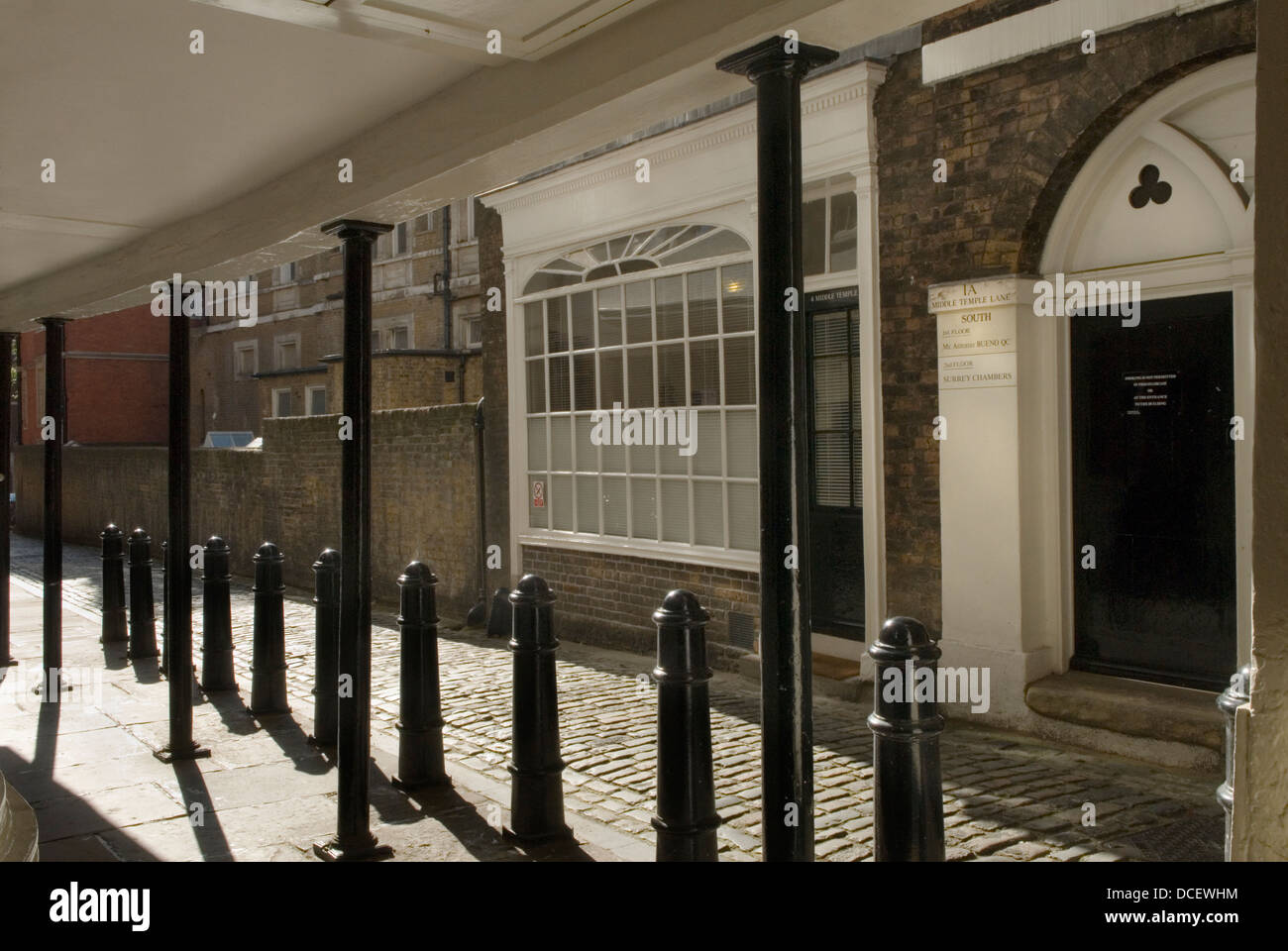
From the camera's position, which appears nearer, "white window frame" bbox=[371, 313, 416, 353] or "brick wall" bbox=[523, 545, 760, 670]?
"brick wall" bbox=[523, 545, 760, 670]

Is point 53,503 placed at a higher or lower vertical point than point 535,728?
higher

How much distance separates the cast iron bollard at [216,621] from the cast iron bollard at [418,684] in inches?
102

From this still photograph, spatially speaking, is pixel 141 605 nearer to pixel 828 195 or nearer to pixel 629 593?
pixel 629 593

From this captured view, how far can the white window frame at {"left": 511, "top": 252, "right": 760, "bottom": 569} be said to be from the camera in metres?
8.80

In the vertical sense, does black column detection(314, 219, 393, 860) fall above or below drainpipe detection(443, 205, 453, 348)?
below

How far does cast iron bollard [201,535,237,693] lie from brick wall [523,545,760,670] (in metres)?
2.79

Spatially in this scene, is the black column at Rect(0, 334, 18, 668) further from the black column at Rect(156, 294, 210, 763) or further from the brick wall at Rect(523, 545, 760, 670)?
the brick wall at Rect(523, 545, 760, 670)

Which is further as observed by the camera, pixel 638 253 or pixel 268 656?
pixel 638 253

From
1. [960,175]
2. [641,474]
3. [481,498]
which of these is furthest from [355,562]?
[481,498]

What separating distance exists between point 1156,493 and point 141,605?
25.4 ft

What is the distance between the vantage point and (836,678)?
305 inches

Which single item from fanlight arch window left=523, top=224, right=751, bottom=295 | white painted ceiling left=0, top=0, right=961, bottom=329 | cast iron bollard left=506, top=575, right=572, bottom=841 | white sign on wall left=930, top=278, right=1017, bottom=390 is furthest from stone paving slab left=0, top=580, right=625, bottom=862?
fanlight arch window left=523, top=224, right=751, bottom=295
